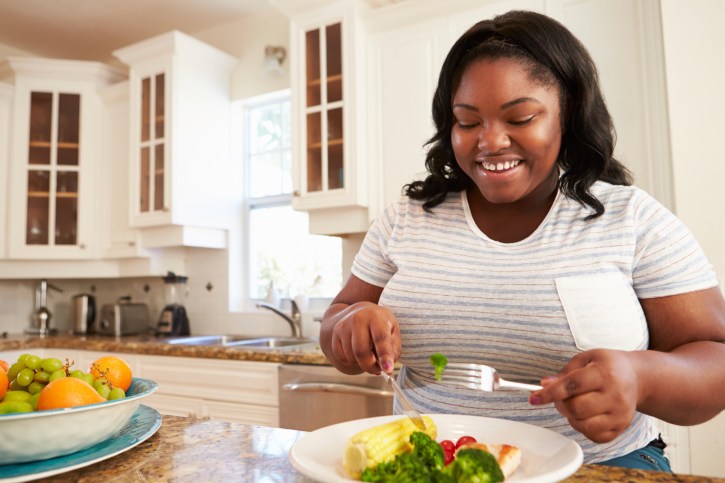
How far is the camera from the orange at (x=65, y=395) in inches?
29.5

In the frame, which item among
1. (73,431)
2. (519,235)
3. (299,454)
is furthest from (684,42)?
(73,431)

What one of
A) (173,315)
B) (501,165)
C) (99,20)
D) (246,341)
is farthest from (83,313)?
(501,165)

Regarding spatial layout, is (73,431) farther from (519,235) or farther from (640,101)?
(640,101)

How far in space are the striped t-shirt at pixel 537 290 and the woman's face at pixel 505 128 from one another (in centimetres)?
9

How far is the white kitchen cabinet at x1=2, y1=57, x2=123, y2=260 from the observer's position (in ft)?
11.7

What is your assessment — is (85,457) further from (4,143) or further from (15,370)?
(4,143)

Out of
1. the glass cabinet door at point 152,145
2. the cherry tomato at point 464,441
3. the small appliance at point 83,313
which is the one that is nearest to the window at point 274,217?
the glass cabinet door at point 152,145

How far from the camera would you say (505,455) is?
2.19ft

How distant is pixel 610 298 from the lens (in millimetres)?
920

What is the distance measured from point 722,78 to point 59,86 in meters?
3.55

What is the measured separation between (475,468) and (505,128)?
571 mm

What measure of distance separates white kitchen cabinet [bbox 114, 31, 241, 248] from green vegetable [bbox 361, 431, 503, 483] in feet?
8.99

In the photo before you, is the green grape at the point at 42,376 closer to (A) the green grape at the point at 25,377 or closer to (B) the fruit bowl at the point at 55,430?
(A) the green grape at the point at 25,377

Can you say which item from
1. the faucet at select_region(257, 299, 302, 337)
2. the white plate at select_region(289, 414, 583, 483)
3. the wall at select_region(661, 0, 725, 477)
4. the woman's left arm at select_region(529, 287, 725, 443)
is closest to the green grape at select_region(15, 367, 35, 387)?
the white plate at select_region(289, 414, 583, 483)
